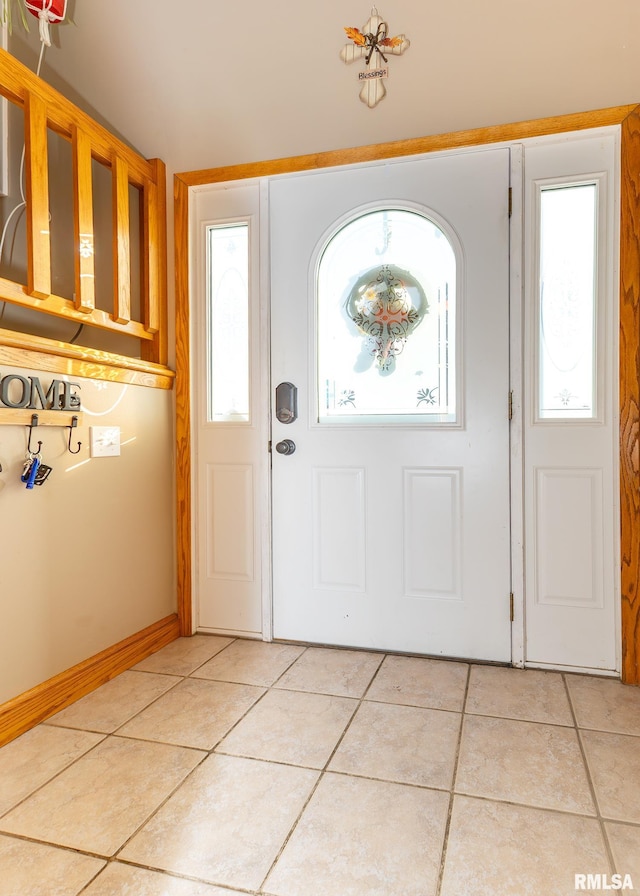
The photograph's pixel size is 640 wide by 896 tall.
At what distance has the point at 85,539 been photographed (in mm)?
2020

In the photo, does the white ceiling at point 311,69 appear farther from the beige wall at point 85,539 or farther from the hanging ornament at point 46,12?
the beige wall at point 85,539

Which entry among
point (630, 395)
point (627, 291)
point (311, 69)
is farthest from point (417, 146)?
point (630, 395)

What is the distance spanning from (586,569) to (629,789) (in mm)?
831

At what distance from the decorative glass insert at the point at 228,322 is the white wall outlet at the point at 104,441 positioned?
475 millimetres

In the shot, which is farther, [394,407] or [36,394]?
[394,407]

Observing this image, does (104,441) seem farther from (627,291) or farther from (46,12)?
(627,291)

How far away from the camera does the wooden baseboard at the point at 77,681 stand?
1677mm

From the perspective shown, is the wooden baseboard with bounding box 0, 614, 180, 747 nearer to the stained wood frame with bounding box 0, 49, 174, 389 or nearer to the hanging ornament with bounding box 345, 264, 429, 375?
the stained wood frame with bounding box 0, 49, 174, 389

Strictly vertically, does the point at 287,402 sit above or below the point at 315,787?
above

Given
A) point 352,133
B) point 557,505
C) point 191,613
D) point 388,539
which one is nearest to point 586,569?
point 557,505

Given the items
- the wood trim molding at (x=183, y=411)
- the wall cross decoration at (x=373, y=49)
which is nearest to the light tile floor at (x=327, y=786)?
the wood trim molding at (x=183, y=411)

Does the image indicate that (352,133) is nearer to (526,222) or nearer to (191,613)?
(526,222)

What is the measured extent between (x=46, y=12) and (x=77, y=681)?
2423 mm

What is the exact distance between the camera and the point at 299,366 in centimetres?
240
